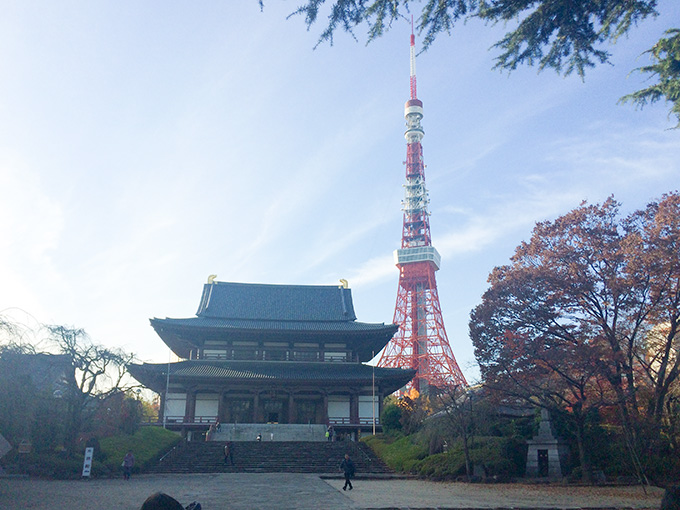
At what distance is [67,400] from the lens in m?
23.0

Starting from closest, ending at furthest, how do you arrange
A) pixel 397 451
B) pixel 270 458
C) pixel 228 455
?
pixel 228 455
pixel 397 451
pixel 270 458

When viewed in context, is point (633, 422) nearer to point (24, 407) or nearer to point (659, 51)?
point (659, 51)

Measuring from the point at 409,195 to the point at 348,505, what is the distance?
66.6 metres

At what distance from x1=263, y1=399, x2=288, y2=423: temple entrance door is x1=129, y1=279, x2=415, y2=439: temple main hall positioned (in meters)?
0.07

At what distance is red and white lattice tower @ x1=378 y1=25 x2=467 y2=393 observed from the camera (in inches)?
2552

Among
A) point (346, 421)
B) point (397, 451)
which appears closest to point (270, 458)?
point (397, 451)

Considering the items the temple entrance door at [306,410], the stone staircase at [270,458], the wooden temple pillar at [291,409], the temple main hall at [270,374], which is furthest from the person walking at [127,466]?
the temple entrance door at [306,410]

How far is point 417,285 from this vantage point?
237 ft

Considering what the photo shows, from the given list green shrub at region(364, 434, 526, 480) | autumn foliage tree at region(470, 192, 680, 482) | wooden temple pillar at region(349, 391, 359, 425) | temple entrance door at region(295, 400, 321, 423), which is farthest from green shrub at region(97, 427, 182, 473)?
autumn foliage tree at region(470, 192, 680, 482)

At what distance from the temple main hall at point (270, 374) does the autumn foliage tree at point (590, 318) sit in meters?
16.8

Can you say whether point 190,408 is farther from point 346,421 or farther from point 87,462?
point 87,462

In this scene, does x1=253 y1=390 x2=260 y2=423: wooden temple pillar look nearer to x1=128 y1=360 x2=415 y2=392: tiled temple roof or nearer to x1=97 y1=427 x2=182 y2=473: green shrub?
x1=128 y1=360 x2=415 y2=392: tiled temple roof

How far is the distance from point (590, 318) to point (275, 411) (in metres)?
24.8

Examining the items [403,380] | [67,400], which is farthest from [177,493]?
[403,380]
